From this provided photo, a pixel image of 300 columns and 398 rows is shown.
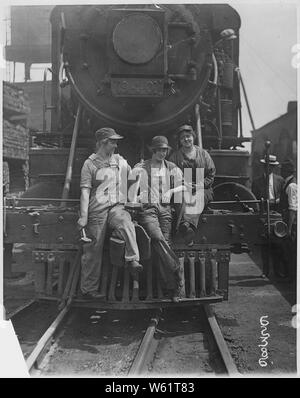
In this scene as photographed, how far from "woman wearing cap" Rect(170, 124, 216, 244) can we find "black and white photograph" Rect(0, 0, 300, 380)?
0.01 m

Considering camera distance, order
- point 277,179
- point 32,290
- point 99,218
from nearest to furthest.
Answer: point 99,218 < point 32,290 < point 277,179

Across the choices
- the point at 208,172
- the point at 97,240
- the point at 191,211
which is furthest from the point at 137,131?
the point at 97,240

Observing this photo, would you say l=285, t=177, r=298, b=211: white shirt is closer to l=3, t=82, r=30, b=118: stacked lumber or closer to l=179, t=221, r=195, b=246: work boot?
l=179, t=221, r=195, b=246: work boot

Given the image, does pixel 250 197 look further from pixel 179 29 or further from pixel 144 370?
pixel 144 370

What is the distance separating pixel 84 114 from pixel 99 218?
1.65 m

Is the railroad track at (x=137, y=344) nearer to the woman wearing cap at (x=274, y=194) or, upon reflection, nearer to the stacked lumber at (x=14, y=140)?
the woman wearing cap at (x=274, y=194)

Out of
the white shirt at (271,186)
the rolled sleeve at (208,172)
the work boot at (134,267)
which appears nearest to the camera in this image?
the work boot at (134,267)

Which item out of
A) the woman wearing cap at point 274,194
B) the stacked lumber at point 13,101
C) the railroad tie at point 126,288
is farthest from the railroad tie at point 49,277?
the stacked lumber at point 13,101

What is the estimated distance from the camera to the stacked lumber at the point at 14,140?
13.5m

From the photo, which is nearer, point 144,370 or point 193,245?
point 144,370

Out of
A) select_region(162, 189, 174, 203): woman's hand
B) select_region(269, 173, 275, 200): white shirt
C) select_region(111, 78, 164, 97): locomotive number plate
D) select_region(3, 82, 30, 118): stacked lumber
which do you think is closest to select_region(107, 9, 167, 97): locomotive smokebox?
select_region(111, 78, 164, 97): locomotive number plate

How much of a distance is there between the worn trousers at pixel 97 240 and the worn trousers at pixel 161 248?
179 millimetres

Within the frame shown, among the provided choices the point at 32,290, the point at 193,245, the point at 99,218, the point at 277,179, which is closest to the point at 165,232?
the point at 193,245

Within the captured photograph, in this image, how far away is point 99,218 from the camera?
4.11 m
